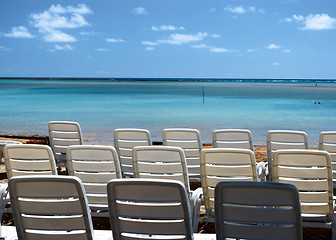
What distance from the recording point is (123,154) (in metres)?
5.45

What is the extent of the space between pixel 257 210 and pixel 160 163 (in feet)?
4.59

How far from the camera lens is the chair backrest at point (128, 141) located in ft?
17.5

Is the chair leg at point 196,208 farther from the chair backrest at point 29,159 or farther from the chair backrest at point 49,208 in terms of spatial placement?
the chair backrest at point 29,159

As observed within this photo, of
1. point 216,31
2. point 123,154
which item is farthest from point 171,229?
point 216,31

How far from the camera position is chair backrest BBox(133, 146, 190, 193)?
3.73m

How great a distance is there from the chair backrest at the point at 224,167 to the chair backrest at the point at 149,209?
98 centimetres

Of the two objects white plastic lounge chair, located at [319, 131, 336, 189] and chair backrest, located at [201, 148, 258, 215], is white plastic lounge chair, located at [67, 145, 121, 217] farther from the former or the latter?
white plastic lounge chair, located at [319, 131, 336, 189]

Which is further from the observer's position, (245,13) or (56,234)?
(245,13)

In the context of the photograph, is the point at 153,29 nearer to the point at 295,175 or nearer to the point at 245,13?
the point at 245,13

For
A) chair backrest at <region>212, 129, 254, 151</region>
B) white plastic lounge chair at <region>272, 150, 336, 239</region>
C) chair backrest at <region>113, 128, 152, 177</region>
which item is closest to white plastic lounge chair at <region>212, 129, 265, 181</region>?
chair backrest at <region>212, 129, 254, 151</region>

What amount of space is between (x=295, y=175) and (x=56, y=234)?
1819 mm

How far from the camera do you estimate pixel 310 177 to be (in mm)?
3592

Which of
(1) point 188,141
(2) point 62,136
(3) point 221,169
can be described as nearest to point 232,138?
(1) point 188,141

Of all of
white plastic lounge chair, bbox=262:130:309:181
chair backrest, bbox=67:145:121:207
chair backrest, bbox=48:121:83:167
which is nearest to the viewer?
chair backrest, bbox=67:145:121:207
